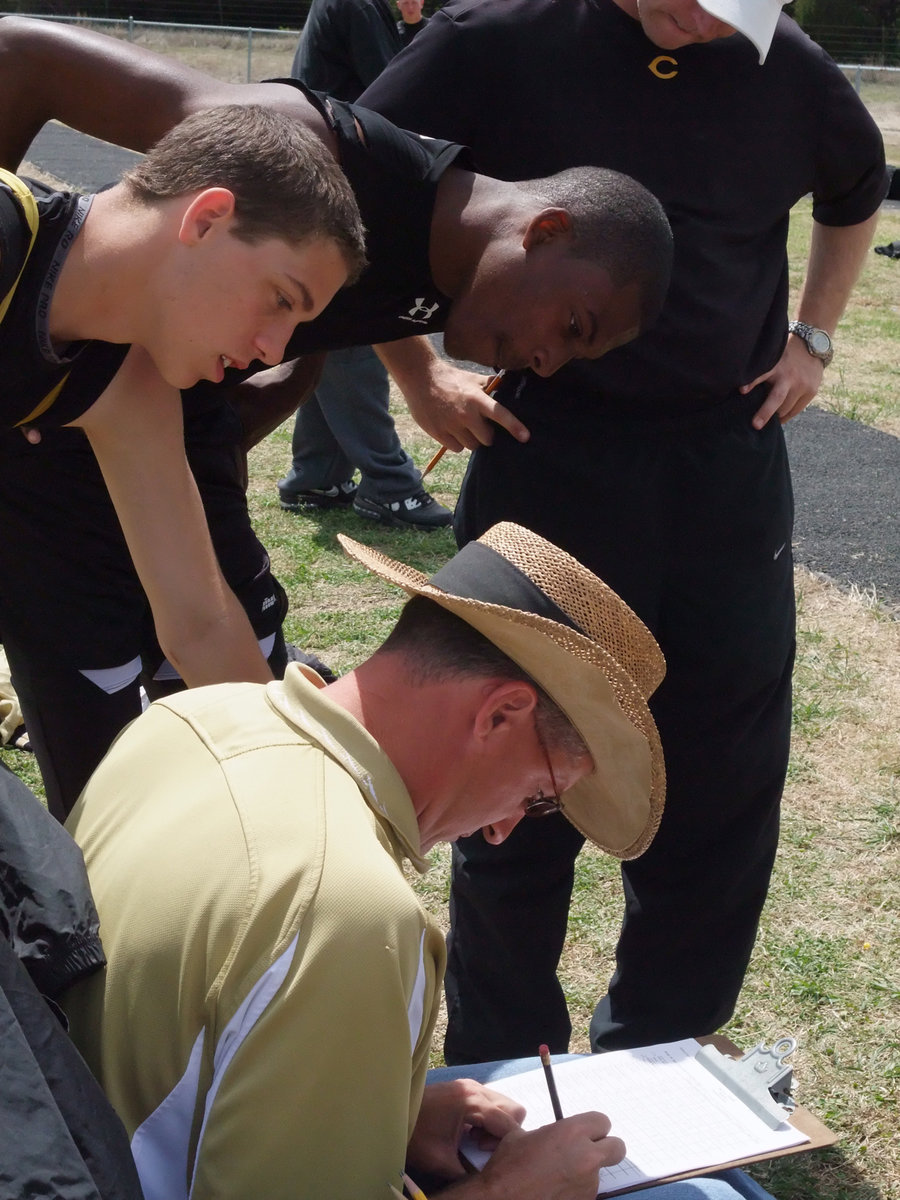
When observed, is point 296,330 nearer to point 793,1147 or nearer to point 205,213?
point 205,213

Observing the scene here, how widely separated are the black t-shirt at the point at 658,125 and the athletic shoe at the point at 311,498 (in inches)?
144

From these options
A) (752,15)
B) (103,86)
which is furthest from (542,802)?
(103,86)

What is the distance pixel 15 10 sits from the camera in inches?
1422

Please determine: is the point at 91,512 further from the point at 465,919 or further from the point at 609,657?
the point at 609,657

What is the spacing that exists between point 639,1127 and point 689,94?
67.2 inches

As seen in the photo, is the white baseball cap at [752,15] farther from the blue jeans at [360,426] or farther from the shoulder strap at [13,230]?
the blue jeans at [360,426]

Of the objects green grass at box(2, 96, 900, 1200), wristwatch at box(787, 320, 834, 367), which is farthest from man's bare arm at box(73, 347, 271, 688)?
green grass at box(2, 96, 900, 1200)

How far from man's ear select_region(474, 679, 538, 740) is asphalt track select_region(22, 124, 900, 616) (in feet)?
12.9

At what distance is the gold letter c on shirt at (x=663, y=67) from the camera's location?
2221 millimetres

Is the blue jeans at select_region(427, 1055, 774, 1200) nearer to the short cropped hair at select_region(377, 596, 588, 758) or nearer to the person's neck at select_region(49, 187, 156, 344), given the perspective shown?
the short cropped hair at select_region(377, 596, 588, 758)

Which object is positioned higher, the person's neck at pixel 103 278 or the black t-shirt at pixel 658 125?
the black t-shirt at pixel 658 125

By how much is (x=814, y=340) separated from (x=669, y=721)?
2.88 ft

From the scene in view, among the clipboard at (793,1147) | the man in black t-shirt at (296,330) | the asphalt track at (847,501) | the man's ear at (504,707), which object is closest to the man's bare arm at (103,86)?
the man in black t-shirt at (296,330)

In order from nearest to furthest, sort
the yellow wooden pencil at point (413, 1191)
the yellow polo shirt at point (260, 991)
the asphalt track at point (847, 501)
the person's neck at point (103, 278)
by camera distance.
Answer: the yellow polo shirt at point (260, 991)
the yellow wooden pencil at point (413, 1191)
the person's neck at point (103, 278)
the asphalt track at point (847, 501)
